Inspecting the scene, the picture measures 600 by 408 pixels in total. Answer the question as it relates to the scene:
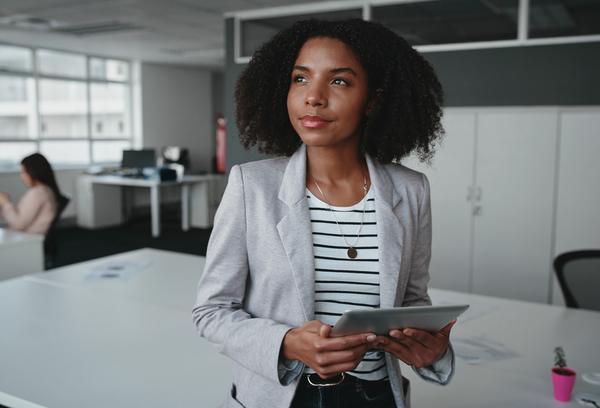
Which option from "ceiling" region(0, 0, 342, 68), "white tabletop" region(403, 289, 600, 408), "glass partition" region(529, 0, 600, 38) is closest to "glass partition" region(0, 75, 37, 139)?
"ceiling" region(0, 0, 342, 68)

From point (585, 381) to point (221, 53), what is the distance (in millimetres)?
8168

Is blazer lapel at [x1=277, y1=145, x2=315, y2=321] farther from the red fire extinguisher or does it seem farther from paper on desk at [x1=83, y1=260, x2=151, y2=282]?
the red fire extinguisher

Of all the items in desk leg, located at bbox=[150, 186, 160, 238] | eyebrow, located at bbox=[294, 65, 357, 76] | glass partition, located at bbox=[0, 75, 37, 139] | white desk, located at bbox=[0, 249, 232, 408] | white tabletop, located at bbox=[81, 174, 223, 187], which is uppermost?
glass partition, located at bbox=[0, 75, 37, 139]

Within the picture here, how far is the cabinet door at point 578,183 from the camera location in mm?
3852

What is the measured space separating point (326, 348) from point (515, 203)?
3627 mm

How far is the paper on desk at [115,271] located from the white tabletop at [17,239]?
837 millimetres

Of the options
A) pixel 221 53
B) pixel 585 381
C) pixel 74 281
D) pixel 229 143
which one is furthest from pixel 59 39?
pixel 585 381

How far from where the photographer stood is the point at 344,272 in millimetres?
1072

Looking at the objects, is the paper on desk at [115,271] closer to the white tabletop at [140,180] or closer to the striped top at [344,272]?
the striped top at [344,272]

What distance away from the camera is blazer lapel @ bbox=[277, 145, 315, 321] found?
1.03 metres

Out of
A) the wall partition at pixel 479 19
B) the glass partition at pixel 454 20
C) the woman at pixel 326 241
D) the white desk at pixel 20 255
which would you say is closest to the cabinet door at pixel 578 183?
the wall partition at pixel 479 19

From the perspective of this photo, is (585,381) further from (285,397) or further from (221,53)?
(221,53)

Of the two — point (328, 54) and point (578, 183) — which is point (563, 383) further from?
point (578, 183)

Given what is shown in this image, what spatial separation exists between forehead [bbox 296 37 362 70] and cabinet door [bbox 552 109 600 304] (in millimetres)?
3412
